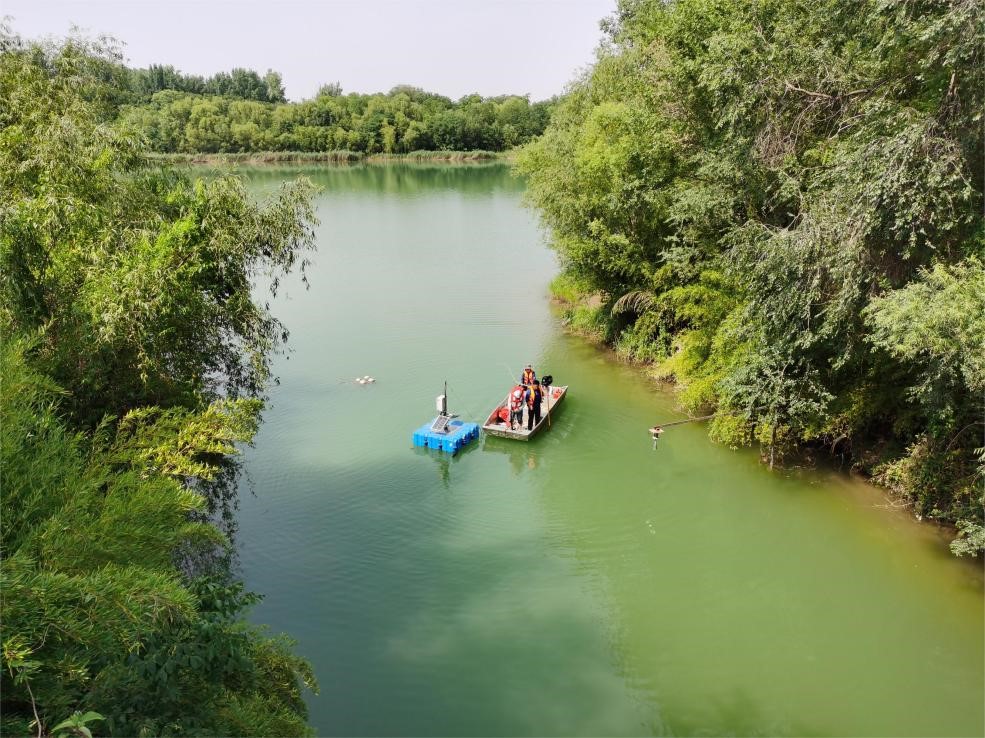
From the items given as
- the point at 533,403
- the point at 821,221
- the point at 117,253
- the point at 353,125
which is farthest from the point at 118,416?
the point at 353,125

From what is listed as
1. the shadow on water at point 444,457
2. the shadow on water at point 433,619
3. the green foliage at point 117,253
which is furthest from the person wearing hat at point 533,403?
the green foliage at point 117,253

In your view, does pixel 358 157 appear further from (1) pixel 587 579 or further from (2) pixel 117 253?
(1) pixel 587 579

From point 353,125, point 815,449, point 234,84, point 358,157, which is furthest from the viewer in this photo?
point 234,84

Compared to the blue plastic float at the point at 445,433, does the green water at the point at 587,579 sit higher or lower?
lower

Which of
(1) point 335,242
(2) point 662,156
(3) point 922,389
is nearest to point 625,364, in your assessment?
(2) point 662,156

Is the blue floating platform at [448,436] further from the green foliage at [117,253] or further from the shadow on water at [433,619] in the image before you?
the green foliage at [117,253]
